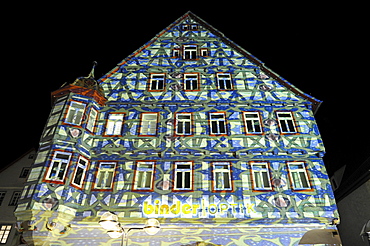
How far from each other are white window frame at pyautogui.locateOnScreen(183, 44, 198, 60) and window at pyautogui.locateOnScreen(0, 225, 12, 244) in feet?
62.3

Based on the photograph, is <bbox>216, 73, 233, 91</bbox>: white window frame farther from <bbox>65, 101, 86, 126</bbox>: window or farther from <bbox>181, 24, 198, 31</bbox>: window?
<bbox>65, 101, 86, 126</bbox>: window

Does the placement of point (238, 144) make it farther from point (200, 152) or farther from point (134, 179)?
point (134, 179)

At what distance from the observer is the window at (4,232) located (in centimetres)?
2016

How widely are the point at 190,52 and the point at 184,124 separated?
18.2ft

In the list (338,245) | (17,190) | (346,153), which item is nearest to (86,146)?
(338,245)

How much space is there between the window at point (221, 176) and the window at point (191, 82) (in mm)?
4794

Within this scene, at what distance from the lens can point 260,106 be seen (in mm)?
14281

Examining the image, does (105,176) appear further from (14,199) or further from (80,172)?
(14,199)

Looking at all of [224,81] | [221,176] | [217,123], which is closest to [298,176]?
[221,176]

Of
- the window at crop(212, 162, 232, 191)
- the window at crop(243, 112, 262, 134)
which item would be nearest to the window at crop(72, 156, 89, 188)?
the window at crop(212, 162, 232, 191)

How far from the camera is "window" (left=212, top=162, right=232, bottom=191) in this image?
1206cm

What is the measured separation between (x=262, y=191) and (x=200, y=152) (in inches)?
130

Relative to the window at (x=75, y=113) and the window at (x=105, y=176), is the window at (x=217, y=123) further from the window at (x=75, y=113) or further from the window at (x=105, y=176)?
the window at (x=75, y=113)

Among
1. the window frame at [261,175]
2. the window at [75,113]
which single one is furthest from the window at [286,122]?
the window at [75,113]
